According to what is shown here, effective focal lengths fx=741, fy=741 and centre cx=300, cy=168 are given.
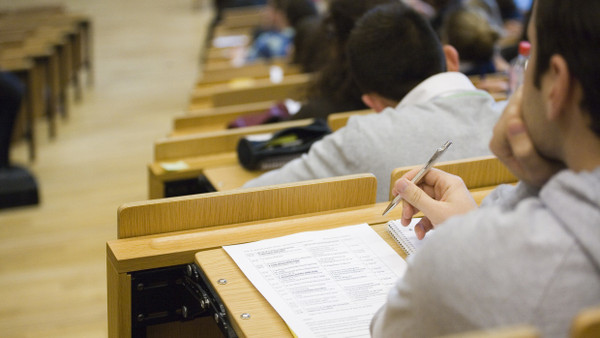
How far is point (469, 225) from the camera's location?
83 centimetres

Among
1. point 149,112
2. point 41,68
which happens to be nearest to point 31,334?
point 41,68

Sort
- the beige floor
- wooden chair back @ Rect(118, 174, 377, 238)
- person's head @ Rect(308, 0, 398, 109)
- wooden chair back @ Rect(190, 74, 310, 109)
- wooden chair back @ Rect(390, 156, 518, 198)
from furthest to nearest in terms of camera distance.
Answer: wooden chair back @ Rect(190, 74, 310, 109), the beige floor, person's head @ Rect(308, 0, 398, 109), wooden chair back @ Rect(390, 156, 518, 198), wooden chair back @ Rect(118, 174, 377, 238)

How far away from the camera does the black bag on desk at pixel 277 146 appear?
86.1 inches

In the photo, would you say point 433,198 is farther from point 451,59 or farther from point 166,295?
point 451,59

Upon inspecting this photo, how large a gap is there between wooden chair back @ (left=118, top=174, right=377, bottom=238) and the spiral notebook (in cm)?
15

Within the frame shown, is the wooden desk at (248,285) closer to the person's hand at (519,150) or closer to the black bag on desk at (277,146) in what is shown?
the person's hand at (519,150)

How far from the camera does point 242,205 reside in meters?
1.46

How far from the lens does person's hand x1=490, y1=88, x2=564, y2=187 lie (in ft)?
2.91

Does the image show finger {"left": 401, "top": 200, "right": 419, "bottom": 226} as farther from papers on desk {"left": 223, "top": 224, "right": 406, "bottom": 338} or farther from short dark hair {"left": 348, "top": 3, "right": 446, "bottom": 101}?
short dark hair {"left": 348, "top": 3, "right": 446, "bottom": 101}

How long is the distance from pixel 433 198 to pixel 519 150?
467 mm

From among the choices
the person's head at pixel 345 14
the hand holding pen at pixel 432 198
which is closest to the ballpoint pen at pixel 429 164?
the hand holding pen at pixel 432 198

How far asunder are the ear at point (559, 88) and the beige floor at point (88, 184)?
2.16m

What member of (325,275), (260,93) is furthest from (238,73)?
(325,275)

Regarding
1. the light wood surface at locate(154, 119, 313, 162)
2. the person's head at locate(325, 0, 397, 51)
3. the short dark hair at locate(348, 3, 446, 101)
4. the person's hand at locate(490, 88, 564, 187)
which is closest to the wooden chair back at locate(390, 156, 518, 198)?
the short dark hair at locate(348, 3, 446, 101)
